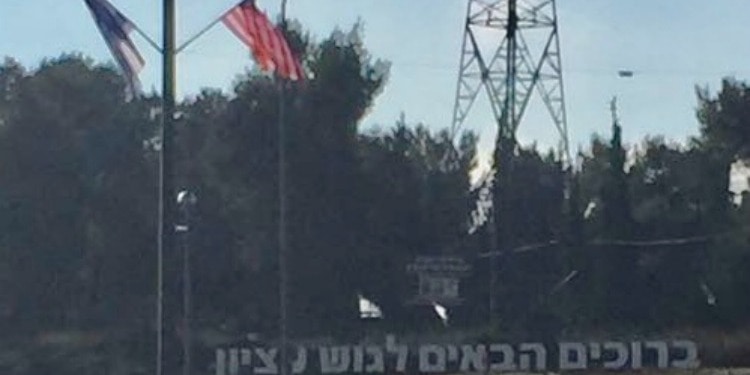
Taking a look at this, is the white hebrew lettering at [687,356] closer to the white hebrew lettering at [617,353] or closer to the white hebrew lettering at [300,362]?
the white hebrew lettering at [617,353]

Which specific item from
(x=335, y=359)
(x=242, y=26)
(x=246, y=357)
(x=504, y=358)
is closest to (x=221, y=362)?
(x=246, y=357)

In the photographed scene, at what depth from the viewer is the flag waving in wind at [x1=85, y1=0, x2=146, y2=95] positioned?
92.7 ft

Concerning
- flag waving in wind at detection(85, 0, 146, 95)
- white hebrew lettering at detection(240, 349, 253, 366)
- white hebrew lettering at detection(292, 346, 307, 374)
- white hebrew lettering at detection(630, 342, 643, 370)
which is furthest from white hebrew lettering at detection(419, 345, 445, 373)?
flag waving in wind at detection(85, 0, 146, 95)

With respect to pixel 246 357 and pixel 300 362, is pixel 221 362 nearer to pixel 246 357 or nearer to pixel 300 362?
pixel 246 357

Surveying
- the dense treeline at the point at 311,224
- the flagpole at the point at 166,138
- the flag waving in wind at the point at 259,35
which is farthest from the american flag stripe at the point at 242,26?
the dense treeline at the point at 311,224

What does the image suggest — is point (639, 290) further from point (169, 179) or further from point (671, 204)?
point (169, 179)

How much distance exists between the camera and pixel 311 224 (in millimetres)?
74750

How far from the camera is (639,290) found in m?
77.4

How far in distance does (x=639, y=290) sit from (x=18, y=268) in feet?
73.2

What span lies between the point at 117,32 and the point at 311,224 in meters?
46.5

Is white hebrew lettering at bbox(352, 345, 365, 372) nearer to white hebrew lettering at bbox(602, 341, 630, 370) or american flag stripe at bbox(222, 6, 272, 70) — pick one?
white hebrew lettering at bbox(602, 341, 630, 370)

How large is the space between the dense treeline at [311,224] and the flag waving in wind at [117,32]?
41.4 metres

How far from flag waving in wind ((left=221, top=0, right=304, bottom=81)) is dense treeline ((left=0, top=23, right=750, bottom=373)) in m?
36.4

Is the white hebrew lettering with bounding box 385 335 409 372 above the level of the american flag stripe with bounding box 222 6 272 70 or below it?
below
